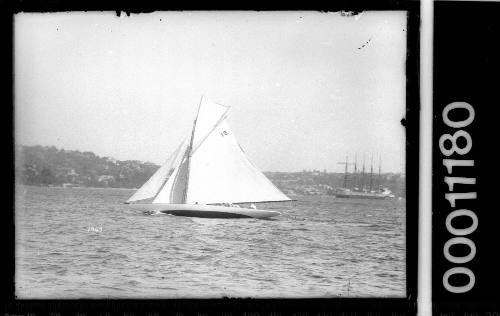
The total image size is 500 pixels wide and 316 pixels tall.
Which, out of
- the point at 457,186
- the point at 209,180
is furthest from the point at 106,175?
the point at 457,186

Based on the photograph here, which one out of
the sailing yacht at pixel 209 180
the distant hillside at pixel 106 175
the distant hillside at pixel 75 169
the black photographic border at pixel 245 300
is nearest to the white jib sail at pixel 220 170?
the sailing yacht at pixel 209 180

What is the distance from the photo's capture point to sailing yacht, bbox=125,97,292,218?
12.4 ft

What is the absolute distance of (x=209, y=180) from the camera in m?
4.07

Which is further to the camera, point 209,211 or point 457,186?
point 209,211

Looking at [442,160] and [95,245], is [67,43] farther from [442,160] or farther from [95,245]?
[442,160]

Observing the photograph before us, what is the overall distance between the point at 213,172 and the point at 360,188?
954 mm

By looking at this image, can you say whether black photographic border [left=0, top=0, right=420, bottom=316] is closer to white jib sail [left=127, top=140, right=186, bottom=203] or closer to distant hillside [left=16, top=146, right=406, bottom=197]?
distant hillside [left=16, top=146, right=406, bottom=197]

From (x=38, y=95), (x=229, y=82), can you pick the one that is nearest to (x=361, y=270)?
(x=229, y=82)

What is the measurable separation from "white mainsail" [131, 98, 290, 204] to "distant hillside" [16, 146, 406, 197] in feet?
0.38

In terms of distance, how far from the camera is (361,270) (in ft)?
12.3

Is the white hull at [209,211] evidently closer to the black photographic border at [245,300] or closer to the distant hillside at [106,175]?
the distant hillside at [106,175]

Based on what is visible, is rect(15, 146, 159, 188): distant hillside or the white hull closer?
rect(15, 146, 159, 188): distant hillside

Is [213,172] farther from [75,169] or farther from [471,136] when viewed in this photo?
[471,136]

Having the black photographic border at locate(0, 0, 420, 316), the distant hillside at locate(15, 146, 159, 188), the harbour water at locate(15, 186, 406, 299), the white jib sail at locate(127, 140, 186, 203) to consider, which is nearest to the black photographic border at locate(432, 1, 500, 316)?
the black photographic border at locate(0, 0, 420, 316)
